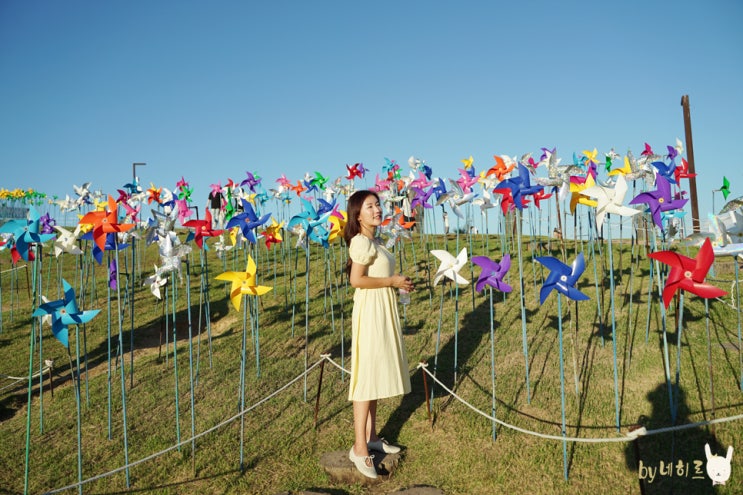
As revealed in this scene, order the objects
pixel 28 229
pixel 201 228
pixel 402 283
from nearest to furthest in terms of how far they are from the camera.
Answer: pixel 402 283 → pixel 28 229 → pixel 201 228

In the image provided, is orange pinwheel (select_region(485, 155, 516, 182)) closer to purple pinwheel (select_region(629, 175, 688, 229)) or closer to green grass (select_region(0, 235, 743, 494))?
A: green grass (select_region(0, 235, 743, 494))

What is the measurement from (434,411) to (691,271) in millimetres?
2873

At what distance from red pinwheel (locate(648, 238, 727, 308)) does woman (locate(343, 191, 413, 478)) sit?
1816 millimetres

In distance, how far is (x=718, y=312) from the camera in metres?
7.55

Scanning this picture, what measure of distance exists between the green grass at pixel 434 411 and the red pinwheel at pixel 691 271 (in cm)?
117

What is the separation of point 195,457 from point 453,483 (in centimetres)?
228

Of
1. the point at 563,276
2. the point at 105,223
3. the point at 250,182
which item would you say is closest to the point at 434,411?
the point at 563,276

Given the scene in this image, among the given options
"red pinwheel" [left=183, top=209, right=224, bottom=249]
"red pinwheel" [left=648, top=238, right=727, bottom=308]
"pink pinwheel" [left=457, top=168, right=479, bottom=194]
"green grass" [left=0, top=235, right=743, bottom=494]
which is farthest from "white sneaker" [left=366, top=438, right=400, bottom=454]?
"pink pinwheel" [left=457, top=168, right=479, bottom=194]

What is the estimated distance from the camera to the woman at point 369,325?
13.2ft

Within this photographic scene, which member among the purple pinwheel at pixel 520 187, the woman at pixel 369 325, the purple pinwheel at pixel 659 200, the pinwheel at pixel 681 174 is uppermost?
the pinwheel at pixel 681 174

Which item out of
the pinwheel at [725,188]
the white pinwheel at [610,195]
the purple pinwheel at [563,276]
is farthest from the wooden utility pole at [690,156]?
A: the purple pinwheel at [563,276]

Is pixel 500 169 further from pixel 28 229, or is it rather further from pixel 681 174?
pixel 28 229

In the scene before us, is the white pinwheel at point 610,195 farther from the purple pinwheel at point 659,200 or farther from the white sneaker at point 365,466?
the white sneaker at point 365,466

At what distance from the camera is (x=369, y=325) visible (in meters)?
4.08
